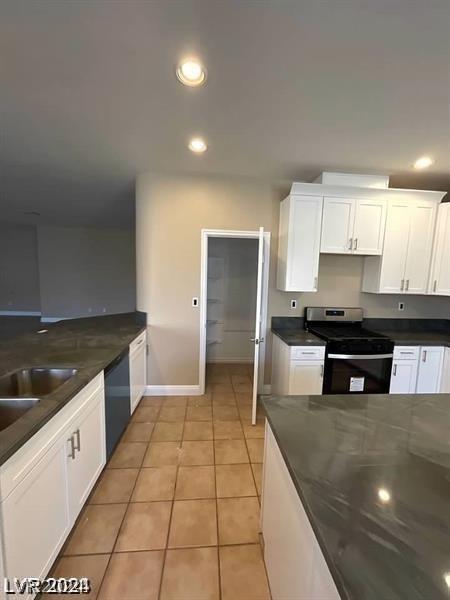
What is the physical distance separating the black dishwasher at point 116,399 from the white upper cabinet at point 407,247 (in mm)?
2881

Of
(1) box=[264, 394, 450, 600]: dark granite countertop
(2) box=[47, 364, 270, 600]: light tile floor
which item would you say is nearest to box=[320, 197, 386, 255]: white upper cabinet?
(1) box=[264, 394, 450, 600]: dark granite countertop

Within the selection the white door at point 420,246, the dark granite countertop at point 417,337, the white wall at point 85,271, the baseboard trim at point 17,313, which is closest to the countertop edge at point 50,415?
the dark granite countertop at point 417,337

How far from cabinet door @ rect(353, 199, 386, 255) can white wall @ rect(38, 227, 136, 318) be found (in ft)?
19.9

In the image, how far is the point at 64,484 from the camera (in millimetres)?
1448

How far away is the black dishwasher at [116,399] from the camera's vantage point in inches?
82.8

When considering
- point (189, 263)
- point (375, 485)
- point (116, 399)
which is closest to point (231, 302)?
point (189, 263)

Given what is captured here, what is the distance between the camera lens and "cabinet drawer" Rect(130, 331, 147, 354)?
2759 mm

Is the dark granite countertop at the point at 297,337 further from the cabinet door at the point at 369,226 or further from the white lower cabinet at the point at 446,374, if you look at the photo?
the white lower cabinet at the point at 446,374

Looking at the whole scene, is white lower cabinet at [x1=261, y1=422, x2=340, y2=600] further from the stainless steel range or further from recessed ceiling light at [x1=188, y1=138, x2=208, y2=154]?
recessed ceiling light at [x1=188, y1=138, x2=208, y2=154]

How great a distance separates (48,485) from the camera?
1.30 metres

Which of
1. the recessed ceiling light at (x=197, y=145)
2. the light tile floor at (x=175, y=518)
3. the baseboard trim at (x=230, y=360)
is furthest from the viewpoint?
the baseboard trim at (x=230, y=360)

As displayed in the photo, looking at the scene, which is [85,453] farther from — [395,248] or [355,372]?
[395,248]

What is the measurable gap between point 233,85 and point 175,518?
2.85 m

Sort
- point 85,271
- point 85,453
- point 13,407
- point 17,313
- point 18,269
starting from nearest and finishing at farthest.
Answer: point 13,407
point 85,453
point 85,271
point 18,269
point 17,313
